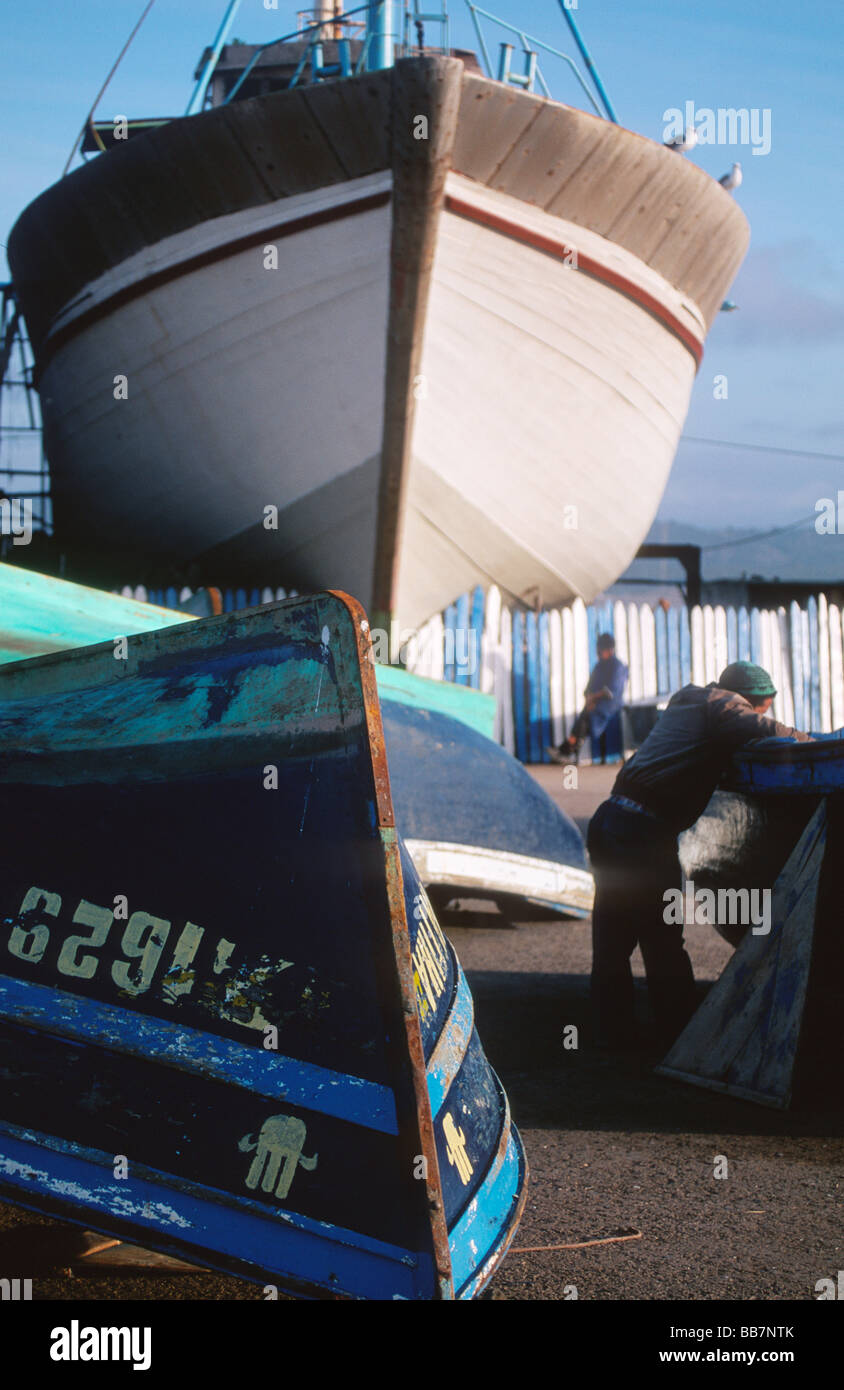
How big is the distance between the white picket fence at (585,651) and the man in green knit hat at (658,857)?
867cm

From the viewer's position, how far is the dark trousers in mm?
4320

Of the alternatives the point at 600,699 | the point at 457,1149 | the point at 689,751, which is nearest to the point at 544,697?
the point at 600,699

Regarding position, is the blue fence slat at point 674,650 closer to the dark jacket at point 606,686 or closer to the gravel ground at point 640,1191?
the dark jacket at point 606,686

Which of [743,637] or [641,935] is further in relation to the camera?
[743,637]

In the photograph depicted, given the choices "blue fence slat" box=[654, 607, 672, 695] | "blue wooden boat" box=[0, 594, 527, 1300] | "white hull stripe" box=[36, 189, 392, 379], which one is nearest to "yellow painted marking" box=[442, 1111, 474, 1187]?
"blue wooden boat" box=[0, 594, 527, 1300]

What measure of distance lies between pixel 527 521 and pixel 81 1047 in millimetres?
10319

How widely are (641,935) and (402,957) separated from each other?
7.60 feet

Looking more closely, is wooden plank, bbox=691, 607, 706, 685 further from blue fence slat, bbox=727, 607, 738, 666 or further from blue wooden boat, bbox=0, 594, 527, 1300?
blue wooden boat, bbox=0, 594, 527, 1300

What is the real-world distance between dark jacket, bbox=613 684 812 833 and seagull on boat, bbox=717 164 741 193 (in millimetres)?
9158

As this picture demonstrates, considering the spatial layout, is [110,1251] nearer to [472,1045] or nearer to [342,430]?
[472,1045]

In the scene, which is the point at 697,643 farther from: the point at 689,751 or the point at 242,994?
the point at 242,994

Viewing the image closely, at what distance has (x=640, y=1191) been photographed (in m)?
3.01
